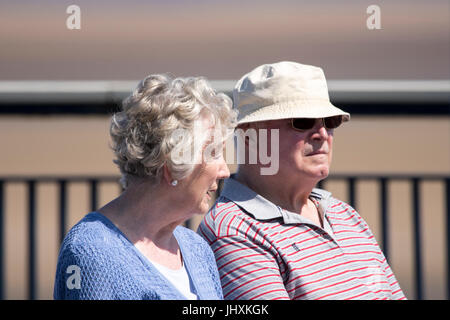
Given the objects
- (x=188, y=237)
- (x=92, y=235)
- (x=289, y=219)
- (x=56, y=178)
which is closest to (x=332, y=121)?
(x=289, y=219)

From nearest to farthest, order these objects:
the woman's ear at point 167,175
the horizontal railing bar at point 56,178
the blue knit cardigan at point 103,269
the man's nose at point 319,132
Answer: the blue knit cardigan at point 103,269 < the woman's ear at point 167,175 < the man's nose at point 319,132 < the horizontal railing bar at point 56,178

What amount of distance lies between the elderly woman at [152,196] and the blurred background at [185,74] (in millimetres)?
1118

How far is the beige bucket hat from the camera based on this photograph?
6.87 feet

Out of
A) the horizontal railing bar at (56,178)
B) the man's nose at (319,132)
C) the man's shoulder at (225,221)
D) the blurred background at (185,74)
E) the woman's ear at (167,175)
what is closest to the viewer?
the woman's ear at (167,175)

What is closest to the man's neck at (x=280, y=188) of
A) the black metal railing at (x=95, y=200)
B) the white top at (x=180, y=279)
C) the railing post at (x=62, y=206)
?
the white top at (x=180, y=279)

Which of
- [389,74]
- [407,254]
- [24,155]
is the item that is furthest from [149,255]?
[407,254]

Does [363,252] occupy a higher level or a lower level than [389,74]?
lower

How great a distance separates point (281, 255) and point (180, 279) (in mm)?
308

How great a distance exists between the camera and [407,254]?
698 centimetres

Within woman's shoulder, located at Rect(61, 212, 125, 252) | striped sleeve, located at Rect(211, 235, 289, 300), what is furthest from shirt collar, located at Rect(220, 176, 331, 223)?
woman's shoulder, located at Rect(61, 212, 125, 252)

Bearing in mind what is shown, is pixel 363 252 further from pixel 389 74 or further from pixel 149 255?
pixel 389 74

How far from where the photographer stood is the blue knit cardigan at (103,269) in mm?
1636

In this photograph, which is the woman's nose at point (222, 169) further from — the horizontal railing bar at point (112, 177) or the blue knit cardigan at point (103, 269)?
the horizontal railing bar at point (112, 177)
